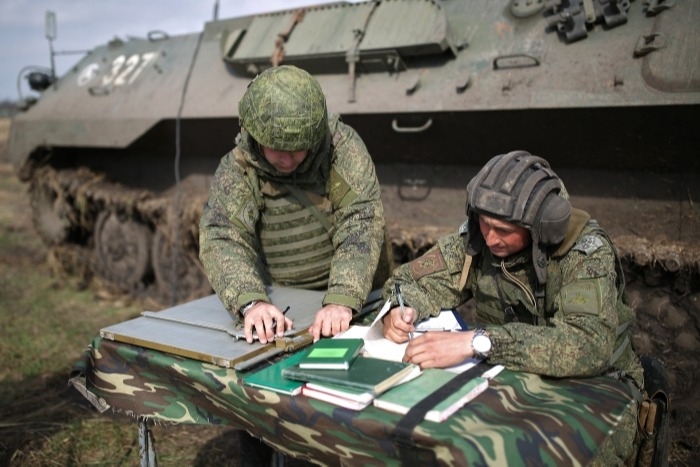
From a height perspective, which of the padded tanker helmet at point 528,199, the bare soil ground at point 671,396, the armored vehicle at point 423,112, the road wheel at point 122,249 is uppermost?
the padded tanker helmet at point 528,199

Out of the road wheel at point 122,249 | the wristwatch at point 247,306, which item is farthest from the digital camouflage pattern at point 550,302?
the road wheel at point 122,249

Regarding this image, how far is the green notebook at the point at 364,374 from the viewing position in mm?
1807

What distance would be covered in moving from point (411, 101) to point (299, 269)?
205 cm

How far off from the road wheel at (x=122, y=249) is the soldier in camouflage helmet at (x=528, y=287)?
5161 millimetres

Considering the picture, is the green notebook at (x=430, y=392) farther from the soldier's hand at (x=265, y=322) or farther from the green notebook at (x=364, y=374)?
the soldier's hand at (x=265, y=322)

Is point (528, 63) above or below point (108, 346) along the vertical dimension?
above

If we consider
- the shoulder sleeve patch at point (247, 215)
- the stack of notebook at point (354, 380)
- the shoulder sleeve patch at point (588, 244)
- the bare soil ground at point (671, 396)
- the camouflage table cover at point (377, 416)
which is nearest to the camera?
the camouflage table cover at point (377, 416)

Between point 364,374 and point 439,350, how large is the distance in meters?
0.26

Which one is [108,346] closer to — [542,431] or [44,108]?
[542,431]

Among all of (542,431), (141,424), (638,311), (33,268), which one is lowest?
(33,268)

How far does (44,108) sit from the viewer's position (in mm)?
7859

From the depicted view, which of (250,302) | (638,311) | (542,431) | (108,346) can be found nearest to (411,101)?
(638,311)

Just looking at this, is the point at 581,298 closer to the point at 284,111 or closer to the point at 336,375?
the point at 336,375

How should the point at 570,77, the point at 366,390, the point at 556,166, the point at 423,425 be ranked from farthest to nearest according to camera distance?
the point at 556,166
the point at 570,77
the point at 366,390
the point at 423,425
